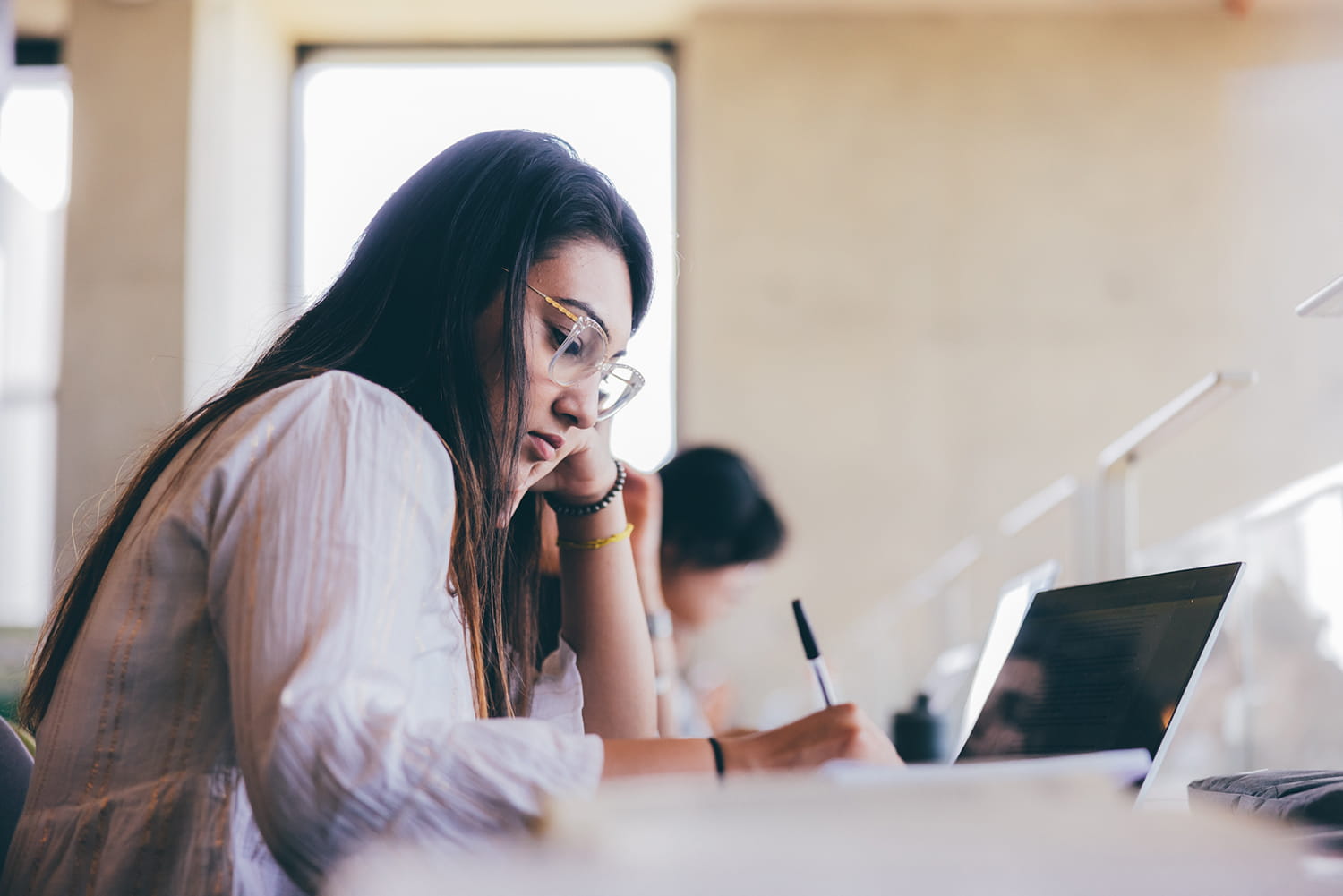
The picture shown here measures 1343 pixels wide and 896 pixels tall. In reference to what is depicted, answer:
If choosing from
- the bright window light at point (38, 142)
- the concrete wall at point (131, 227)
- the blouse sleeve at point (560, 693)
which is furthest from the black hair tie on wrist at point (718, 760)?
the bright window light at point (38, 142)

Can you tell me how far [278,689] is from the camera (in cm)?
54

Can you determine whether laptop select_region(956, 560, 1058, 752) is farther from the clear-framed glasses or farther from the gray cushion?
the clear-framed glasses

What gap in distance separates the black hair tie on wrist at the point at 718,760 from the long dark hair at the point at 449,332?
28cm

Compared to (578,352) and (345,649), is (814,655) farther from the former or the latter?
(345,649)

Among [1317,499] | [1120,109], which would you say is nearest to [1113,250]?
[1120,109]

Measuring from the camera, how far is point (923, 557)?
458 centimetres

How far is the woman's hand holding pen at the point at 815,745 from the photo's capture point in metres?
0.55

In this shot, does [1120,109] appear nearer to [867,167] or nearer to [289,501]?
[867,167]

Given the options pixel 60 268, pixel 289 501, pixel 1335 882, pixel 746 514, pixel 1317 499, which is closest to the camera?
pixel 1335 882

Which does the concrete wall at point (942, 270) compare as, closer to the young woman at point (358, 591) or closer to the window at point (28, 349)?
the window at point (28, 349)

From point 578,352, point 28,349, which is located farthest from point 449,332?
point 28,349

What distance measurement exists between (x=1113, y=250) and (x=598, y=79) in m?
2.21

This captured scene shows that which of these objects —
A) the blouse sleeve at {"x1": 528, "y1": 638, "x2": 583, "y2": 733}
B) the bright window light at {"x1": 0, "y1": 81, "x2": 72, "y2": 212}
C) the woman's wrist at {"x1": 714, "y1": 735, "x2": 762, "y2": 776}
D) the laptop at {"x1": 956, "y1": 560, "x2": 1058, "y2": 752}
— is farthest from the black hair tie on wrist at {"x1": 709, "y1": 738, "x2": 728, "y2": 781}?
the bright window light at {"x1": 0, "y1": 81, "x2": 72, "y2": 212}

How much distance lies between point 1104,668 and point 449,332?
0.49m
